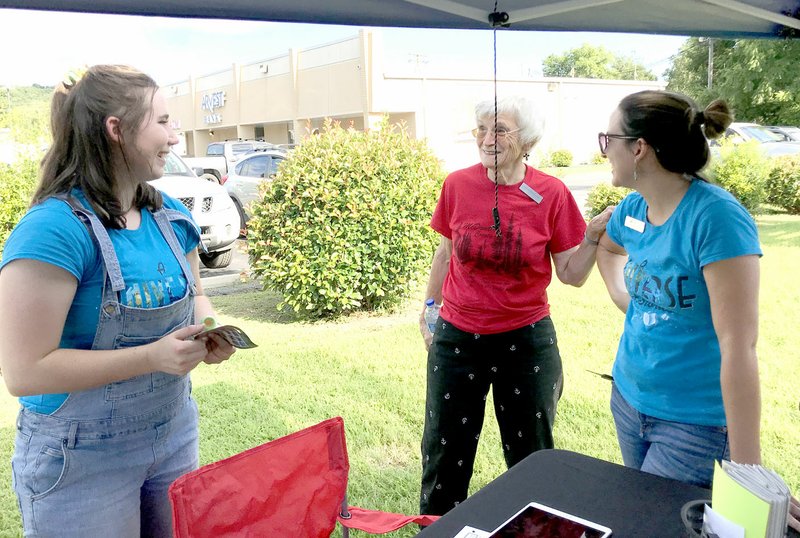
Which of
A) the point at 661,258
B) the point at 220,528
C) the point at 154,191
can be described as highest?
the point at 154,191

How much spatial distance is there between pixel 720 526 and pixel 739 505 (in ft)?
0.24

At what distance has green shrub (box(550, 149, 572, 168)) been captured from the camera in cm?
3120

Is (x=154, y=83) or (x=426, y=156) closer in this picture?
(x=154, y=83)

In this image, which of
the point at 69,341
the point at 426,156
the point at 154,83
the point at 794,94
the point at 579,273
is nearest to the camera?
the point at 69,341

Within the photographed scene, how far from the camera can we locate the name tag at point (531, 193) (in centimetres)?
242

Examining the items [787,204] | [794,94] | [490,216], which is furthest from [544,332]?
[787,204]

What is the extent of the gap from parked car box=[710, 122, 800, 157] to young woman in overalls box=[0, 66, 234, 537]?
334 inches

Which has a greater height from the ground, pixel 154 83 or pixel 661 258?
pixel 154 83

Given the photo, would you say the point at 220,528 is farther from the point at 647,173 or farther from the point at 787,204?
the point at 787,204

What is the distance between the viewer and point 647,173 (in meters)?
1.78

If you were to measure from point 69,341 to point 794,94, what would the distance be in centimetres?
573

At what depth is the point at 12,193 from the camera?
17.0 feet

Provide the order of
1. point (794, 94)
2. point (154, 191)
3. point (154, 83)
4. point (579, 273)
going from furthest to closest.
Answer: point (794, 94)
point (579, 273)
point (154, 191)
point (154, 83)

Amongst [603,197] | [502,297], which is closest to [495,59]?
[502,297]
